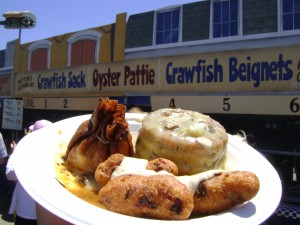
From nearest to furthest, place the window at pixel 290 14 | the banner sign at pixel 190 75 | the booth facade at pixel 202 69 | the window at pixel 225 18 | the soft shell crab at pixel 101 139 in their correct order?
the soft shell crab at pixel 101 139 < the banner sign at pixel 190 75 < the booth facade at pixel 202 69 < the window at pixel 290 14 < the window at pixel 225 18

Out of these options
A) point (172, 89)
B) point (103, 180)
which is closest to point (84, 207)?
point (103, 180)

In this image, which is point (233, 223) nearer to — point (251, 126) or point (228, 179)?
point (228, 179)

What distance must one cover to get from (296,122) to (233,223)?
5399 mm

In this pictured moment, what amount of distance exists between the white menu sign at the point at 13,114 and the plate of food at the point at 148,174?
720 cm

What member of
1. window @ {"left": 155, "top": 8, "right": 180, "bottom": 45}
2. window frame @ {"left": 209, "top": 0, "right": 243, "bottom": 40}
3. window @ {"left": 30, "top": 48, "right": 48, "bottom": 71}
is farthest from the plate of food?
window @ {"left": 30, "top": 48, "right": 48, "bottom": 71}

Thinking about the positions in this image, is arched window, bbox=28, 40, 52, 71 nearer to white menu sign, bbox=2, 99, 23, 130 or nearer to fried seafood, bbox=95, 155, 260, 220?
white menu sign, bbox=2, 99, 23, 130

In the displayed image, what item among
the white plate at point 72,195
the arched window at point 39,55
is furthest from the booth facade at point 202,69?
the white plate at point 72,195

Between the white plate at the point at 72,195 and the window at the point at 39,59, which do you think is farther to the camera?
the window at the point at 39,59

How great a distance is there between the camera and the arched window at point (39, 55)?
9.70m

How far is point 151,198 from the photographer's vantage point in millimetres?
1061

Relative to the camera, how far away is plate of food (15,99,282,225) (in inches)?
41.5

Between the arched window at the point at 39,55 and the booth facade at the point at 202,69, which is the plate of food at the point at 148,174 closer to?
the booth facade at the point at 202,69

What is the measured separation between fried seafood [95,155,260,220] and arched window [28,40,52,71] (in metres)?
9.05

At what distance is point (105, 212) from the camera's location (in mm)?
1020
